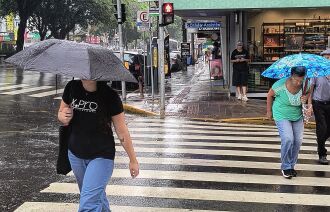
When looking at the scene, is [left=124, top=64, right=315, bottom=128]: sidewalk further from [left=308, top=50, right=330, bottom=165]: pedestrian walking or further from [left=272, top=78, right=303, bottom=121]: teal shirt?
[left=272, top=78, right=303, bottom=121]: teal shirt

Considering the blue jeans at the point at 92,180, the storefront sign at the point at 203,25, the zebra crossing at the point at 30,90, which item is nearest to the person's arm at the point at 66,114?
the blue jeans at the point at 92,180

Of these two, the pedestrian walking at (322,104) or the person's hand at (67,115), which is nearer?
the person's hand at (67,115)

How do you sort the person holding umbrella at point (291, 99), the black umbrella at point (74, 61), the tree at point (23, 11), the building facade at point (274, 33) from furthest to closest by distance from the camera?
the tree at point (23, 11) → the building facade at point (274, 33) → the person holding umbrella at point (291, 99) → the black umbrella at point (74, 61)

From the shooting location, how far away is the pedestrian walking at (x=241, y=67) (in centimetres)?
1681

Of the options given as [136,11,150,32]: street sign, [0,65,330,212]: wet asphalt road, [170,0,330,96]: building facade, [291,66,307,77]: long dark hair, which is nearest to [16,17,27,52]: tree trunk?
[136,11,150,32]: street sign

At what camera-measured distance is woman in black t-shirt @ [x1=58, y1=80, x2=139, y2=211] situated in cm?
407

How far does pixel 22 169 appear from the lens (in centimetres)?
754

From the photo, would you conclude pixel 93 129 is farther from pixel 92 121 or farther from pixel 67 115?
pixel 67 115

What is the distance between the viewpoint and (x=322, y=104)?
7965mm

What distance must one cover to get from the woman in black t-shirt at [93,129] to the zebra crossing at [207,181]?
5.38 ft

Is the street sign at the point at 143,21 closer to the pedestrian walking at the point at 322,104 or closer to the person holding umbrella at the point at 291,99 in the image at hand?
the pedestrian walking at the point at 322,104

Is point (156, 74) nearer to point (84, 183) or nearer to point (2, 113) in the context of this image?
point (2, 113)

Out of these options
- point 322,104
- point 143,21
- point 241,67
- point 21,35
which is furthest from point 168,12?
point 21,35

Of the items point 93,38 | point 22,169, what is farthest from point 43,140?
point 93,38
